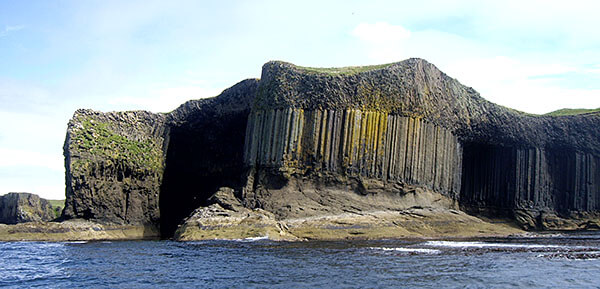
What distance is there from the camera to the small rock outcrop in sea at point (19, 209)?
6762cm

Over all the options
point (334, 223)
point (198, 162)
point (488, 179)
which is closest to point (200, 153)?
point (198, 162)

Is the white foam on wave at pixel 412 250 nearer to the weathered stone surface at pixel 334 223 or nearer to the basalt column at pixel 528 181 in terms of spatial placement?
the weathered stone surface at pixel 334 223

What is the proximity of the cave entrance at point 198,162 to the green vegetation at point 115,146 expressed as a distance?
8.22ft

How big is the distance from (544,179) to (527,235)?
17.3 meters

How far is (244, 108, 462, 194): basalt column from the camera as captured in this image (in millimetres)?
50531

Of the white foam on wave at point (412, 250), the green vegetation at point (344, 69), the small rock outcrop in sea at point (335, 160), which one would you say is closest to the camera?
the white foam on wave at point (412, 250)

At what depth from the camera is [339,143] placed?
50.9 metres

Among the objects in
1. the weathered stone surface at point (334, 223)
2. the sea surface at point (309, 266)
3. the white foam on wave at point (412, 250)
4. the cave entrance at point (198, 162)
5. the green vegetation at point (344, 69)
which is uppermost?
the green vegetation at point (344, 69)

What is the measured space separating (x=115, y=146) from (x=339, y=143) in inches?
768

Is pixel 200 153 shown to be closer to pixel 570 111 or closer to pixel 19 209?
pixel 19 209

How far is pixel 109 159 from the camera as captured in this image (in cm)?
5388

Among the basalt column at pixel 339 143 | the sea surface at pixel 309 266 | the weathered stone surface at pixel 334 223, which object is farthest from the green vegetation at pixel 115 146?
the sea surface at pixel 309 266

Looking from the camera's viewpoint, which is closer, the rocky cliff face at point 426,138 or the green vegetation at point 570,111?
the rocky cliff face at point 426,138

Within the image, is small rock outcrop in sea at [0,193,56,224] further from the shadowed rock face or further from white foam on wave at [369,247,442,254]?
white foam on wave at [369,247,442,254]
